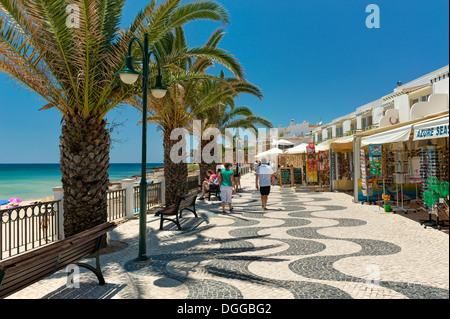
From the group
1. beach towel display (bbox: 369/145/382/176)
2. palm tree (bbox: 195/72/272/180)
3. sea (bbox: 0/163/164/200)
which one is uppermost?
palm tree (bbox: 195/72/272/180)

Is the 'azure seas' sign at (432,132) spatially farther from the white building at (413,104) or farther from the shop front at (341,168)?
the shop front at (341,168)

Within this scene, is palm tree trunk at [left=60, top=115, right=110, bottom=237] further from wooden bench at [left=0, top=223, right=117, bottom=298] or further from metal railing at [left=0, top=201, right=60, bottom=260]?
wooden bench at [left=0, top=223, right=117, bottom=298]

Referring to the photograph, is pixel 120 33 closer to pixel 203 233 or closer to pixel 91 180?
pixel 91 180

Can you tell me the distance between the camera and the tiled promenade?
3928mm

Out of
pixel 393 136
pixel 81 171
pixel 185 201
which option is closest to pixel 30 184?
pixel 185 201

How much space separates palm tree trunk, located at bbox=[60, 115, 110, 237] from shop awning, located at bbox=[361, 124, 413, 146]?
7.44 meters

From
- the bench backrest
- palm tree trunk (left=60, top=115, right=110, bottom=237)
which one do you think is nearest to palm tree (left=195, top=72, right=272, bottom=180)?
the bench backrest

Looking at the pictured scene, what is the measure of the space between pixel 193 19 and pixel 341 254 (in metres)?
6.25

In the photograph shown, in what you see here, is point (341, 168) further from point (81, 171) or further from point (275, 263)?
point (81, 171)

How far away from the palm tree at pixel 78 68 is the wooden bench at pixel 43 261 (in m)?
1.86

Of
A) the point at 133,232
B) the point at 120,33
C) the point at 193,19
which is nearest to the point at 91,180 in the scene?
the point at 133,232

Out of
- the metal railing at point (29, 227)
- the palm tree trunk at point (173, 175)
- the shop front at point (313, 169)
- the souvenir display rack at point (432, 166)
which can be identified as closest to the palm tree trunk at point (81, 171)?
the metal railing at point (29, 227)

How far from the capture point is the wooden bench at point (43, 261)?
2871 mm

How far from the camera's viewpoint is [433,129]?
664 cm
